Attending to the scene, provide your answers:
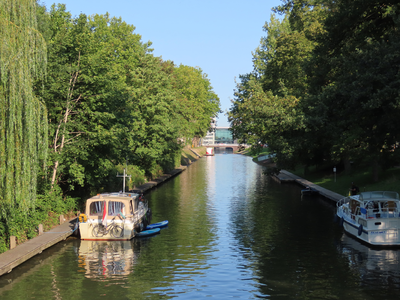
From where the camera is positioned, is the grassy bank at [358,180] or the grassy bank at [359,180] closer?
the grassy bank at [359,180]

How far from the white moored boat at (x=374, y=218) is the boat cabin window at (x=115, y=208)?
14864 millimetres

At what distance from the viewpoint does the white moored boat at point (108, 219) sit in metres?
28.8

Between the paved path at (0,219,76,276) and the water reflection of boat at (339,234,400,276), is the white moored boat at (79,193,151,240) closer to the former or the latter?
the paved path at (0,219,76,276)

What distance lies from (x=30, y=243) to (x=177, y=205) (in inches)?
797

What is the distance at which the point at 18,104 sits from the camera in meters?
19.5

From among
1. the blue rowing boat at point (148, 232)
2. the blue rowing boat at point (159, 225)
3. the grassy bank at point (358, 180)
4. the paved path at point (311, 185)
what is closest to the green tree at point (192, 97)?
the paved path at point (311, 185)

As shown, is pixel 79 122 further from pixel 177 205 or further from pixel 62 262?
pixel 177 205

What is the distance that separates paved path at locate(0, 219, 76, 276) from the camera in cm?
2141

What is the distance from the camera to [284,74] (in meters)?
65.4

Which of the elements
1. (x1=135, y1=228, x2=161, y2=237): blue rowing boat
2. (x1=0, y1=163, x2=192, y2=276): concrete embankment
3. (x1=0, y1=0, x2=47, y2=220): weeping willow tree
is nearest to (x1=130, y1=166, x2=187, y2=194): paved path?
(x1=135, y1=228, x2=161, y2=237): blue rowing boat

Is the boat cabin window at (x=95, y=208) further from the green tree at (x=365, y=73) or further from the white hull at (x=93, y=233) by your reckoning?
the green tree at (x=365, y=73)

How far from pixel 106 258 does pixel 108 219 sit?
4.55 meters

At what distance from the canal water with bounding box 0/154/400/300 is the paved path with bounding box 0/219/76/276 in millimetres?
367

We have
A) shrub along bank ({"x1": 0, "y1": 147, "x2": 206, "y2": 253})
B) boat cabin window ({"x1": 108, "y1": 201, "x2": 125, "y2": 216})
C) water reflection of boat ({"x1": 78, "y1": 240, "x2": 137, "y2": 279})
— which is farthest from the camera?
boat cabin window ({"x1": 108, "y1": 201, "x2": 125, "y2": 216})
